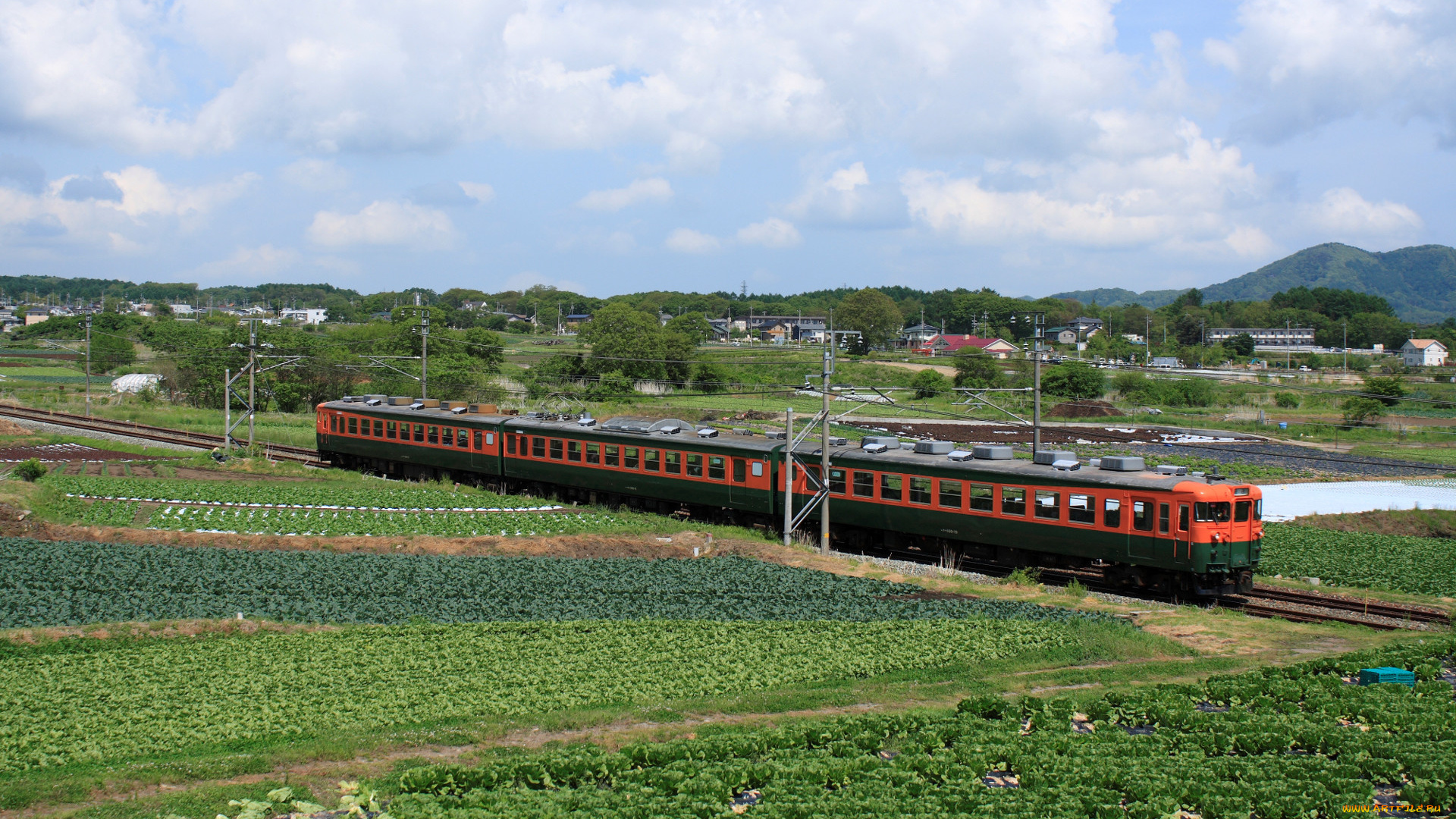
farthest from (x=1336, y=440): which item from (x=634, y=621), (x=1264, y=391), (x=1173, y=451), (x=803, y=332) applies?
(x=803, y=332)

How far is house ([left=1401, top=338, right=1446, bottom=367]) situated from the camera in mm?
127250

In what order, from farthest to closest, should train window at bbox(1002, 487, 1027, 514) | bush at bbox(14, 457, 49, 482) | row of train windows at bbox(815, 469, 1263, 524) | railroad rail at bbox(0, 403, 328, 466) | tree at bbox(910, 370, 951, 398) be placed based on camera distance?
tree at bbox(910, 370, 951, 398), railroad rail at bbox(0, 403, 328, 466), bush at bbox(14, 457, 49, 482), train window at bbox(1002, 487, 1027, 514), row of train windows at bbox(815, 469, 1263, 524)

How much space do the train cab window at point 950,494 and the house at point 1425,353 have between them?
414ft

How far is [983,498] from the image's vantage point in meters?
24.9

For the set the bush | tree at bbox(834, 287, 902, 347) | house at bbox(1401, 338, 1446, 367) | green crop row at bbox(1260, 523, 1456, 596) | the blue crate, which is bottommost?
green crop row at bbox(1260, 523, 1456, 596)

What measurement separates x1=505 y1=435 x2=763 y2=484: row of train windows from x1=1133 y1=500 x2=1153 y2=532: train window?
1105 cm

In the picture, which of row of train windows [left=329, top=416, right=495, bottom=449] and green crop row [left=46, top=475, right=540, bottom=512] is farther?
row of train windows [left=329, top=416, right=495, bottom=449]

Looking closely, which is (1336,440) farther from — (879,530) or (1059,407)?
(879,530)

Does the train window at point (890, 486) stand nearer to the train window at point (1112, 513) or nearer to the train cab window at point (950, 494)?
the train cab window at point (950, 494)

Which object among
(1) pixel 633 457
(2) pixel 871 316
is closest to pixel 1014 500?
(1) pixel 633 457

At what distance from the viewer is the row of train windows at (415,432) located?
39219mm

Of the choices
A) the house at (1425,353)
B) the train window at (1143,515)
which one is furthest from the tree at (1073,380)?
the house at (1425,353)

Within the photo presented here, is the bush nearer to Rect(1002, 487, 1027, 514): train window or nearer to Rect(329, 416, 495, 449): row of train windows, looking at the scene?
Rect(329, 416, 495, 449): row of train windows

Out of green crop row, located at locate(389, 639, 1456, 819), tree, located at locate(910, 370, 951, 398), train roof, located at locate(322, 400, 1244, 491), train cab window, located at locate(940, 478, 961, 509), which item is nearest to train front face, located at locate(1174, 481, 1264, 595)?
train roof, located at locate(322, 400, 1244, 491)
